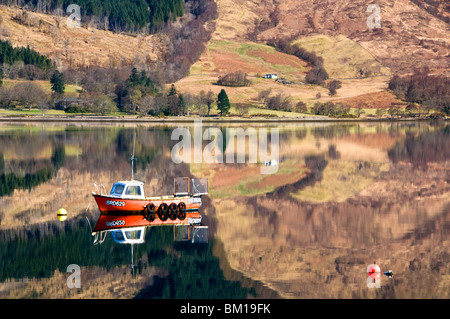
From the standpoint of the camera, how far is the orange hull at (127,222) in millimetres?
34006

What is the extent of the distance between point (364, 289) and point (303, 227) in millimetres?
10378

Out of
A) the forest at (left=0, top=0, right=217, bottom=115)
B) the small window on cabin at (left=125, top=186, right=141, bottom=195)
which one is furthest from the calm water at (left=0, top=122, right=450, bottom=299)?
the forest at (left=0, top=0, right=217, bottom=115)

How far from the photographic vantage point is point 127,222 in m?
34.7

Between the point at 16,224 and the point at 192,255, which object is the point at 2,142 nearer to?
the point at 16,224

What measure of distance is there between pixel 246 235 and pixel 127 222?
6595 millimetres

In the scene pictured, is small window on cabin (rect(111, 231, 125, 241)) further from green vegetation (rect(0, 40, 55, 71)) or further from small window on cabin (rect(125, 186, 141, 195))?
green vegetation (rect(0, 40, 55, 71))


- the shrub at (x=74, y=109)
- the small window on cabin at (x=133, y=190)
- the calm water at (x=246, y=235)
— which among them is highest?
the shrub at (x=74, y=109)

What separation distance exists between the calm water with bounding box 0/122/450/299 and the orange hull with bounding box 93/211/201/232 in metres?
0.85

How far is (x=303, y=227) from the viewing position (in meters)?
34.6

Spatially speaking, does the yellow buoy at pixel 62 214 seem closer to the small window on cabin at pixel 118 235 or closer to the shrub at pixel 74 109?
the small window on cabin at pixel 118 235

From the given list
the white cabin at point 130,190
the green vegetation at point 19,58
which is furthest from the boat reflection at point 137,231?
the green vegetation at point 19,58

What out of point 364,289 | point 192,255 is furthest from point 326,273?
point 192,255

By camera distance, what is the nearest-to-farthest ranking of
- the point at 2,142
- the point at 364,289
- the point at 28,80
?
the point at 364,289 → the point at 2,142 → the point at 28,80

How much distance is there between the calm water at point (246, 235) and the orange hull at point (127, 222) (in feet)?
2.80
